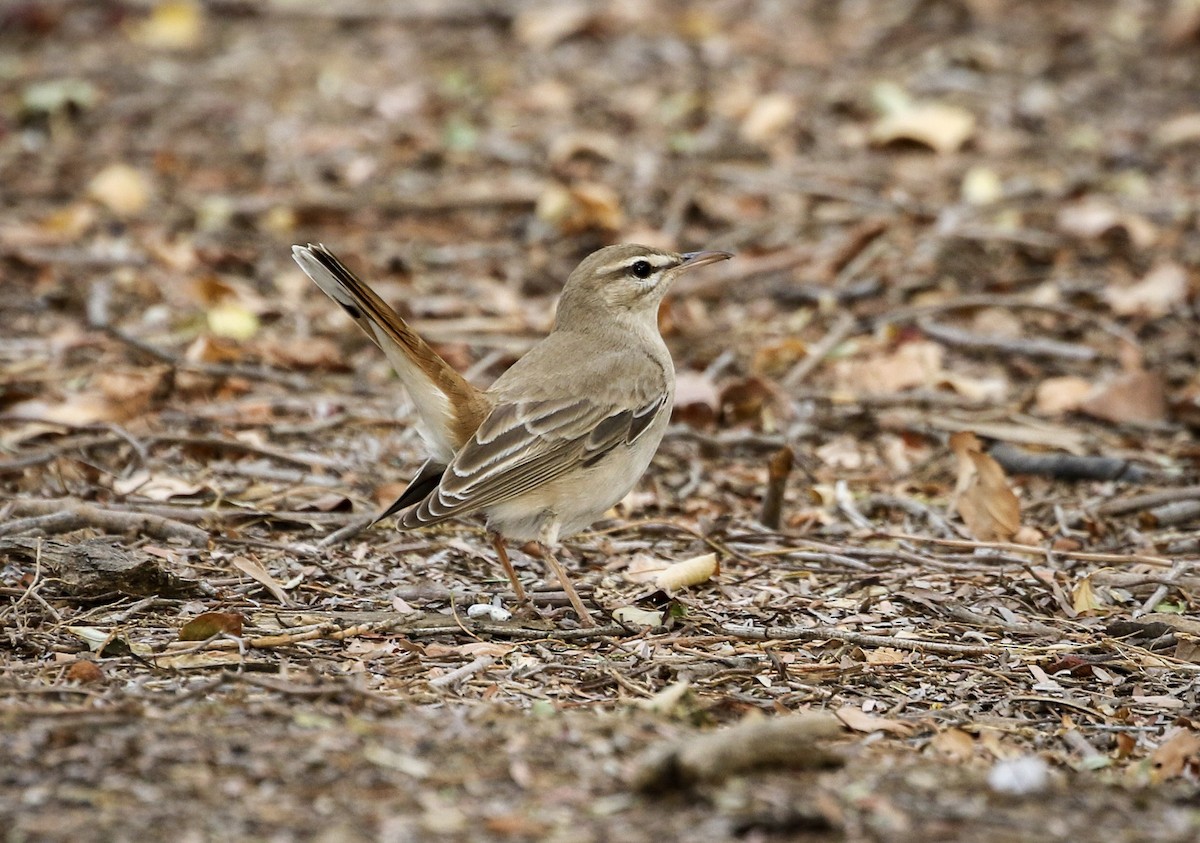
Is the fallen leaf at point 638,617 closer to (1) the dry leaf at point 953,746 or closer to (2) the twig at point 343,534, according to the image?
(2) the twig at point 343,534

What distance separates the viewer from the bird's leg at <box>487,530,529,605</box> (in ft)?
20.1

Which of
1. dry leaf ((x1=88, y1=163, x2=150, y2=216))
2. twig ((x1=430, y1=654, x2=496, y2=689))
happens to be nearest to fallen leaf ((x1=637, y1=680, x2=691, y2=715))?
twig ((x1=430, y1=654, x2=496, y2=689))

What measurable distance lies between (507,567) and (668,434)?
1.87m

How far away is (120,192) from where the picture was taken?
10.9 m

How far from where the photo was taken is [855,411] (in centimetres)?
851

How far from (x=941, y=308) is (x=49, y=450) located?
17.3 ft

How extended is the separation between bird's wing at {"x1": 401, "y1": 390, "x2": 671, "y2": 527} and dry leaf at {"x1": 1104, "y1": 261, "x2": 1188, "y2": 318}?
4028 mm

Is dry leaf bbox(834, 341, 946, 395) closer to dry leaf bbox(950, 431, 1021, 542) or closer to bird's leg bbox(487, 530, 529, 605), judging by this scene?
dry leaf bbox(950, 431, 1021, 542)

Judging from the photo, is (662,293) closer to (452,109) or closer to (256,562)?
(256,562)

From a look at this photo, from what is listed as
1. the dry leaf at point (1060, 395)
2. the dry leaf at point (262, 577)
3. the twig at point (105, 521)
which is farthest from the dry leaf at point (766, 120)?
the dry leaf at point (262, 577)

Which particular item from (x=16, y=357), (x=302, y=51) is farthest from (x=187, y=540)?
(x=302, y=51)

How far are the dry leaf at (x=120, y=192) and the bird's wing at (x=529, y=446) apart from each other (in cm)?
559

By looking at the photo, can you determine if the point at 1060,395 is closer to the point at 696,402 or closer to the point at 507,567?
the point at 696,402

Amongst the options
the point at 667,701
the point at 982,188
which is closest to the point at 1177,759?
the point at 667,701
